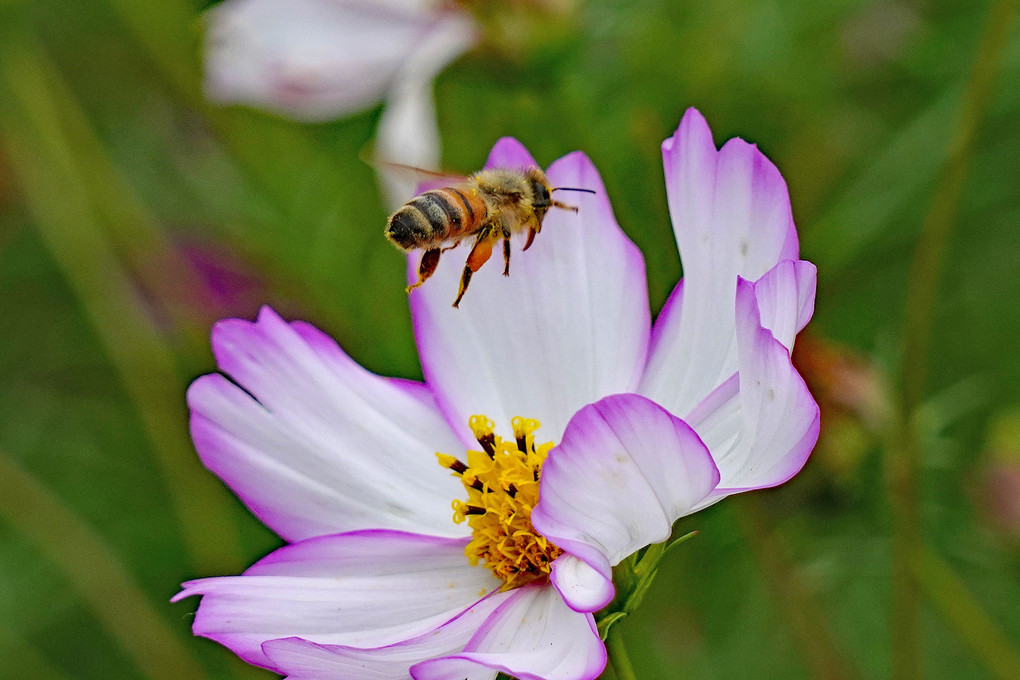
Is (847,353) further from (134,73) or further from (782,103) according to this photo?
(134,73)

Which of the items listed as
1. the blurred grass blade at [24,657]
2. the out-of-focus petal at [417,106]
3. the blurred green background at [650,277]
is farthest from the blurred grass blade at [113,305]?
the out-of-focus petal at [417,106]

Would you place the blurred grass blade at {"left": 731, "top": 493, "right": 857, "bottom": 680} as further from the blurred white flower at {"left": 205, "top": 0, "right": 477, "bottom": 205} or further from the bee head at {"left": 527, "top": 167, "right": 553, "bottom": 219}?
the blurred white flower at {"left": 205, "top": 0, "right": 477, "bottom": 205}

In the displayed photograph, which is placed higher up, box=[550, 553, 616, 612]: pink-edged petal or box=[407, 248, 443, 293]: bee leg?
box=[407, 248, 443, 293]: bee leg

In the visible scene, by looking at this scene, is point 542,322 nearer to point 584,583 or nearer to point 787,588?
point 584,583

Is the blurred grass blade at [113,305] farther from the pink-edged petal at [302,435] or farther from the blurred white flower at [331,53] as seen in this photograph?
the pink-edged petal at [302,435]

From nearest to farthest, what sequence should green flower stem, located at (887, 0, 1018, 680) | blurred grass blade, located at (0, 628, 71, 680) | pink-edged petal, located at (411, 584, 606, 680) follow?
pink-edged petal, located at (411, 584, 606, 680)
green flower stem, located at (887, 0, 1018, 680)
blurred grass blade, located at (0, 628, 71, 680)

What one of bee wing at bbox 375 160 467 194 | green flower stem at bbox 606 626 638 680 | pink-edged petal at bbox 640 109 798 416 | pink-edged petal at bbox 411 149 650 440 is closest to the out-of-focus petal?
bee wing at bbox 375 160 467 194

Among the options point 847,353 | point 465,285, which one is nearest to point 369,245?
point 847,353
